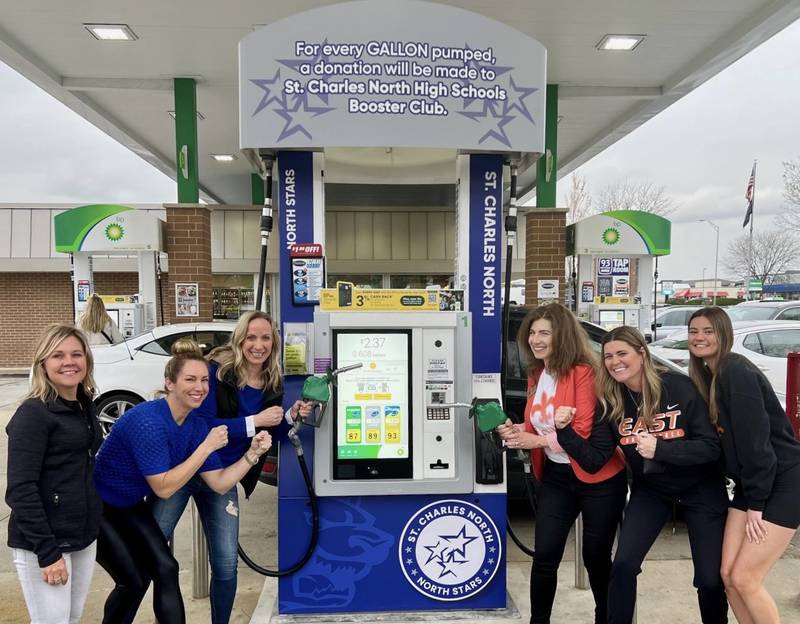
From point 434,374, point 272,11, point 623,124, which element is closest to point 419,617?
point 434,374

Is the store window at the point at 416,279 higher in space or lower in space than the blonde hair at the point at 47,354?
higher

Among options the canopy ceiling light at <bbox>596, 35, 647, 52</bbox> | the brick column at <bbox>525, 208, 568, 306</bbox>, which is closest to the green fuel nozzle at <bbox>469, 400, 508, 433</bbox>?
the brick column at <bbox>525, 208, 568, 306</bbox>

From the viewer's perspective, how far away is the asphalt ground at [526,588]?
3572mm

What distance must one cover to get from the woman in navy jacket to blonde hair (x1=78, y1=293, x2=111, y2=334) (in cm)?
552

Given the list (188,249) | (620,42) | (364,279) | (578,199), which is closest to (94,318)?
(188,249)

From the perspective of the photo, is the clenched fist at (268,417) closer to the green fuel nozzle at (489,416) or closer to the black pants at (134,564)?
the black pants at (134,564)

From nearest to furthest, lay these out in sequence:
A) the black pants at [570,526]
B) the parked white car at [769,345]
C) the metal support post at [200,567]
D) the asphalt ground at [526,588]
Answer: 1. the black pants at [570,526]
2. the asphalt ground at [526,588]
3. the metal support post at [200,567]
4. the parked white car at [769,345]

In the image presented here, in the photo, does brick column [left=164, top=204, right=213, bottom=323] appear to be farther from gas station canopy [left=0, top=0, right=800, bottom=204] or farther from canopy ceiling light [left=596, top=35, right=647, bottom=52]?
canopy ceiling light [left=596, top=35, right=647, bottom=52]

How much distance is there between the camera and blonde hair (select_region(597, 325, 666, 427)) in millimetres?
2732

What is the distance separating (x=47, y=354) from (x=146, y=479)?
0.69 meters

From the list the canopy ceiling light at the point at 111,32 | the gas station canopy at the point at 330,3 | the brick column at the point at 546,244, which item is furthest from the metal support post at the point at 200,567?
the brick column at the point at 546,244

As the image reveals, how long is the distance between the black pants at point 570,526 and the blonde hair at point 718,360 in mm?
538

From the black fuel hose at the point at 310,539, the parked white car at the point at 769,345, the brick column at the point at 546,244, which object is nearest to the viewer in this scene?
the black fuel hose at the point at 310,539

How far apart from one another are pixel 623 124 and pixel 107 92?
8570 millimetres
